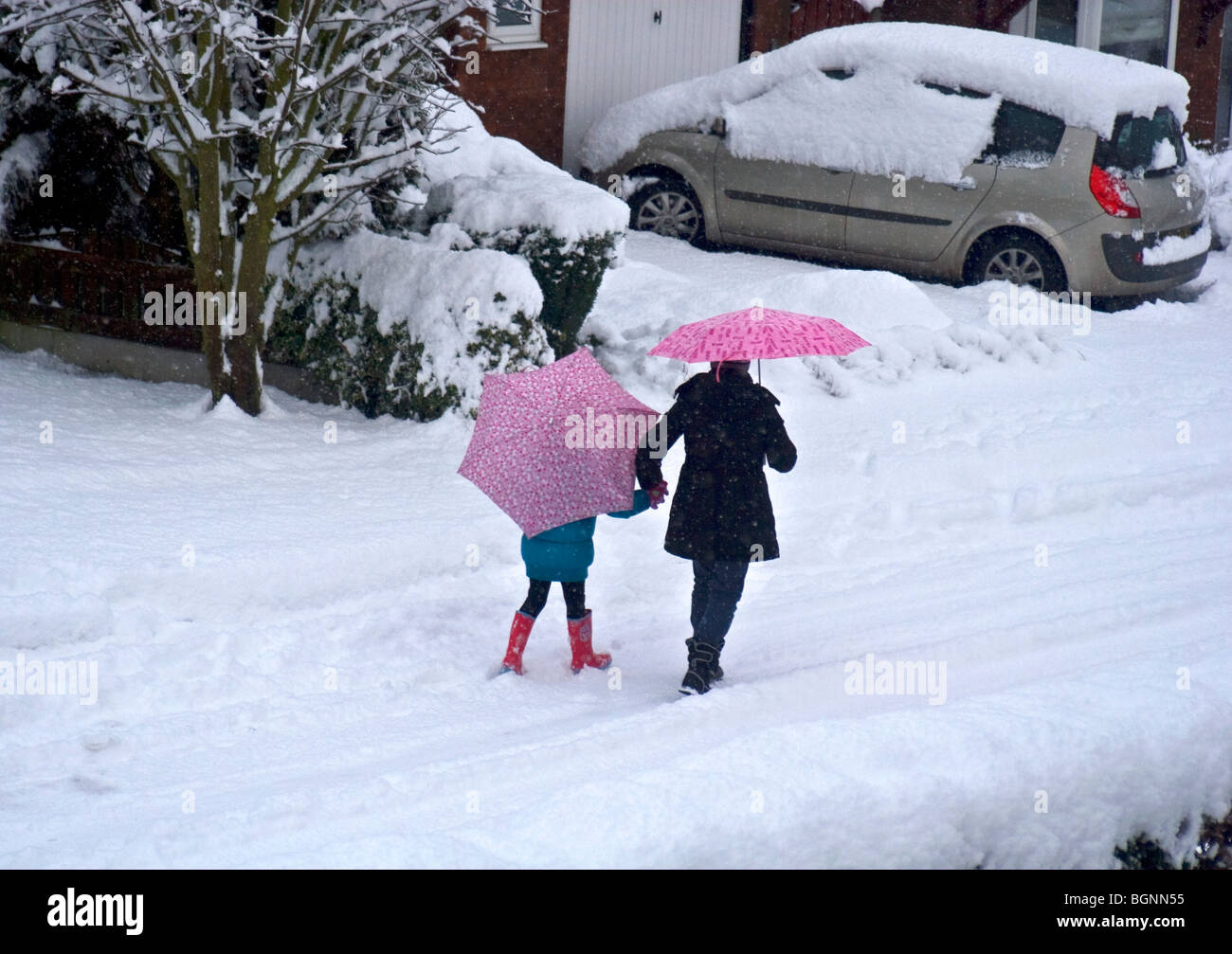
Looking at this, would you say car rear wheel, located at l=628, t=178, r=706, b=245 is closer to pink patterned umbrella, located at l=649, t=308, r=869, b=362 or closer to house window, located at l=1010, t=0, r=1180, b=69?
pink patterned umbrella, located at l=649, t=308, r=869, b=362

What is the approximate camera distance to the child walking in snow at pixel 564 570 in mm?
5079

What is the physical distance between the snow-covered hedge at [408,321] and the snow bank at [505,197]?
0.84ft

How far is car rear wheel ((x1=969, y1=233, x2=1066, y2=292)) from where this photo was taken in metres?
10.3

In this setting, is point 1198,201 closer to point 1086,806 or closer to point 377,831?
point 1086,806

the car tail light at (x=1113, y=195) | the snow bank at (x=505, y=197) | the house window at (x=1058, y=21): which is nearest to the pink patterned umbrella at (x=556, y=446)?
the snow bank at (x=505, y=197)

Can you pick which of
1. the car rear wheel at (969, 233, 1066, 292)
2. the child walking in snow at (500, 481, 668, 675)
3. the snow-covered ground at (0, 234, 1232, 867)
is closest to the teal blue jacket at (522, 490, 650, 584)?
the child walking in snow at (500, 481, 668, 675)

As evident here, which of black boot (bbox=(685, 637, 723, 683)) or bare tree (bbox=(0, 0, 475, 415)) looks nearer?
black boot (bbox=(685, 637, 723, 683))

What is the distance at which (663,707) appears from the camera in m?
4.82

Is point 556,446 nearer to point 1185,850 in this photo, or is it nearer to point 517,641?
point 517,641

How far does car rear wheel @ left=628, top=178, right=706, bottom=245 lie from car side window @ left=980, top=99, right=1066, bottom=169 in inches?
91.1

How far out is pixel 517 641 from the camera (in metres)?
5.19

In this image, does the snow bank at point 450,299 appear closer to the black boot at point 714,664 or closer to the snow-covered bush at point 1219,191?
the black boot at point 714,664

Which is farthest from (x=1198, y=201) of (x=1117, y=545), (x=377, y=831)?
(x=377, y=831)

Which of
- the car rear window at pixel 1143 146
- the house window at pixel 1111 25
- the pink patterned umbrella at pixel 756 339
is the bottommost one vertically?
the pink patterned umbrella at pixel 756 339
